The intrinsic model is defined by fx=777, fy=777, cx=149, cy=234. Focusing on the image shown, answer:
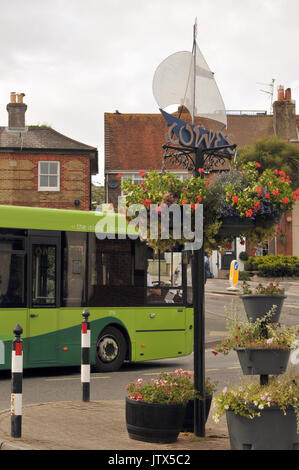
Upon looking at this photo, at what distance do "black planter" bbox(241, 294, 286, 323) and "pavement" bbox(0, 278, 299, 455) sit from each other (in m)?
1.28

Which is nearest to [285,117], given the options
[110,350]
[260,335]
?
[110,350]

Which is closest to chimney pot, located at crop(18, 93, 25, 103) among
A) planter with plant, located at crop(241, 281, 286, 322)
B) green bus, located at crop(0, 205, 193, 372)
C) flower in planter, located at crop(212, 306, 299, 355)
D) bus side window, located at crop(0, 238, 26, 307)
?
green bus, located at crop(0, 205, 193, 372)

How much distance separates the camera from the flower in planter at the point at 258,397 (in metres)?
6.61

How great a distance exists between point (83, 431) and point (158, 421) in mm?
1075

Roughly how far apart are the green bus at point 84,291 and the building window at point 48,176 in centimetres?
2346

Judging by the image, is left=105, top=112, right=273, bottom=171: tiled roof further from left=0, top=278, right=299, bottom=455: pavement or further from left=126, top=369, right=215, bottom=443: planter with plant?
left=126, top=369, right=215, bottom=443: planter with plant

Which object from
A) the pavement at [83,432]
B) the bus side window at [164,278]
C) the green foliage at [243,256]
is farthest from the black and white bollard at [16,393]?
the green foliage at [243,256]

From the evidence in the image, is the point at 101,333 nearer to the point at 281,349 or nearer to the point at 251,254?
the point at 281,349

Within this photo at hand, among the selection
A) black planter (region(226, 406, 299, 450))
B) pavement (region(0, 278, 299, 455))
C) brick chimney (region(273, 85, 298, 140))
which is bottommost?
pavement (region(0, 278, 299, 455))

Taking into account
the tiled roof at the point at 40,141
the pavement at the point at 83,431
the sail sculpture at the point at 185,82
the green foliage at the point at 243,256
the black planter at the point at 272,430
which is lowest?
the pavement at the point at 83,431

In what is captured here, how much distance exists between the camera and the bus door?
43.6 feet

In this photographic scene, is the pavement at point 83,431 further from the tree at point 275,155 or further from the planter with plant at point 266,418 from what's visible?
the tree at point 275,155

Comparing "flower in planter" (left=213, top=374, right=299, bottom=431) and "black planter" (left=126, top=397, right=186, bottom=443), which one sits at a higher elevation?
"flower in planter" (left=213, top=374, right=299, bottom=431)

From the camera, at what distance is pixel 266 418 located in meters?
6.62
